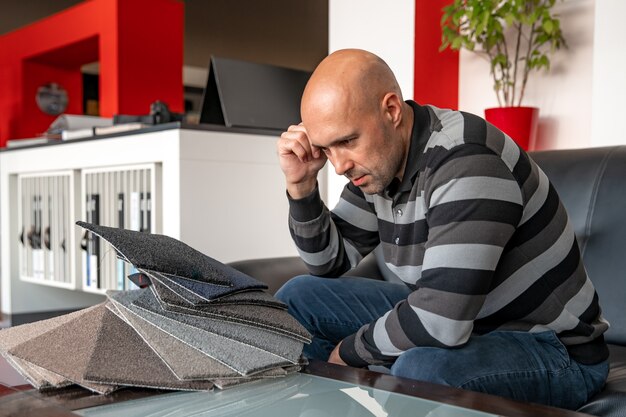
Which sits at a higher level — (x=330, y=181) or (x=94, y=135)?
(x=94, y=135)

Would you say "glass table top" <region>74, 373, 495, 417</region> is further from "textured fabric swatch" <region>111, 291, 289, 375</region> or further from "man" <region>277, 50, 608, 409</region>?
"man" <region>277, 50, 608, 409</region>

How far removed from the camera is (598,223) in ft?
5.57

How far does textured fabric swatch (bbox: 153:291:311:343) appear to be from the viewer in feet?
3.18

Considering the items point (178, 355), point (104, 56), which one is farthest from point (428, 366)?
point (104, 56)

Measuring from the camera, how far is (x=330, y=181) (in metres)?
2.99

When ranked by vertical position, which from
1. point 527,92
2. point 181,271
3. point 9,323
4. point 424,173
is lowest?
point 9,323

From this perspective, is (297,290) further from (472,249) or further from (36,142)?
(36,142)

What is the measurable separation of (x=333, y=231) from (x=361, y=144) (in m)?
0.35

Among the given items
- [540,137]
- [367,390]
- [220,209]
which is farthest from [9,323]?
[367,390]

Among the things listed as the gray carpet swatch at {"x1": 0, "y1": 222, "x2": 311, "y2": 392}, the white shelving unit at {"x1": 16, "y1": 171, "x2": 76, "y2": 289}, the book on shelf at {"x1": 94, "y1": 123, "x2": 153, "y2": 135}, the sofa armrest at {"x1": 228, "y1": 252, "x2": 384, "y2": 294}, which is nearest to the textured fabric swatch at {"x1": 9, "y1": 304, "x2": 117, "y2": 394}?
the gray carpet swatch at {"x1": 0, "y1": 222, "x2": 311, "y2": 392}

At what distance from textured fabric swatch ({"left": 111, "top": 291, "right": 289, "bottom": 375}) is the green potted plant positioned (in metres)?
1.81

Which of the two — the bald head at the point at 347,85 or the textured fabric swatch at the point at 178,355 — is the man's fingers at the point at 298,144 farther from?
the textured fabric swatch at the point at 178,355

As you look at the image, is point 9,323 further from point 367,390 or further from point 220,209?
point 367,390

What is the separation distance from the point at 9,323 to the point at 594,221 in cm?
295
